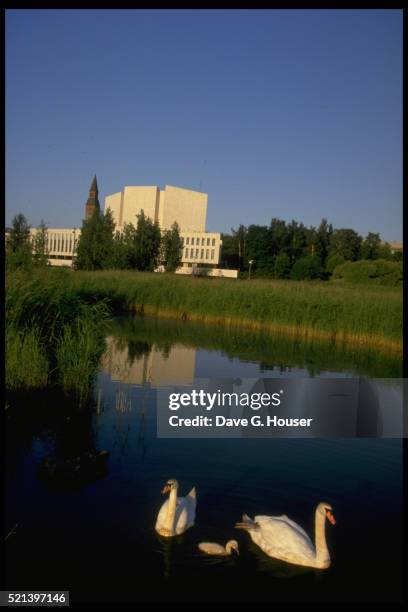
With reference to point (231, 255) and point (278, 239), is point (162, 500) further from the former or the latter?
point (231, 255)

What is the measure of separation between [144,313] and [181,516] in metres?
19.4

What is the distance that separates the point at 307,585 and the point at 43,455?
11.5ft

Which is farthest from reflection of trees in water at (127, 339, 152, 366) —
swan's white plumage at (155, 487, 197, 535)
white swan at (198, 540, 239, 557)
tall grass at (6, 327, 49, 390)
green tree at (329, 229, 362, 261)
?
green tree at (329, 229, 362, 261)

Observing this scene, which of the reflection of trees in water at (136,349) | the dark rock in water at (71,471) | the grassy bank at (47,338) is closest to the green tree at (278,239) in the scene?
the reflection of trees in water at (136,349)

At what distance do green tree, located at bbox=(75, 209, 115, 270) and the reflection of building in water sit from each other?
67.7 feet

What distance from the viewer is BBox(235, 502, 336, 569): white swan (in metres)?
4.62

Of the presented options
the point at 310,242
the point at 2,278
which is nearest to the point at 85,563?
the point at 2,278

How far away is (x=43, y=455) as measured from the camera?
658 cm

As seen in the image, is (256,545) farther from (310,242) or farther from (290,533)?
(310,242)

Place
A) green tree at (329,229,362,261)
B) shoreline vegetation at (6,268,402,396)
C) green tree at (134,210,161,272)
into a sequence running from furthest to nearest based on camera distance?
green tree at (329,229,362,261) → green tree at (134,210,161,272) → shoreline vegetation at (6,268,402,396)

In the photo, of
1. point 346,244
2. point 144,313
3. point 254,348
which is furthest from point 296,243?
point 254,348

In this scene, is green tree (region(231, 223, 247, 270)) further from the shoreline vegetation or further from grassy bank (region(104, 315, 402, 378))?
grassy bank (region(104, 315, 402, 378))

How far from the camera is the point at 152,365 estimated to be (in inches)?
518

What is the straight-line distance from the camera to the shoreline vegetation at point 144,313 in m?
8.77
